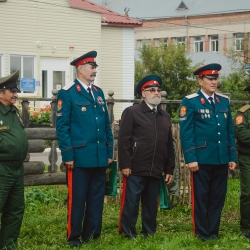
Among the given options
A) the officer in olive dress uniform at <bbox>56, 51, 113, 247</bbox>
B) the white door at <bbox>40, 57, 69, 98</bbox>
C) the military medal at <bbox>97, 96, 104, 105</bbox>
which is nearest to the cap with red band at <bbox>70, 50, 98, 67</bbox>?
the officer in olive dress uniform at <bbox>56, 51, 113, 247</bbox>

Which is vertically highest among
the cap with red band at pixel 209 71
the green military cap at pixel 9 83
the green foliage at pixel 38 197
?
the cap with red band at pixel 209 71

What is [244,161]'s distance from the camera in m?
8.52

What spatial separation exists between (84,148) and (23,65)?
21273 mm

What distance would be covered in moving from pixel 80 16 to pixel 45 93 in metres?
3.29

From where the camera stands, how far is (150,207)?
824 centimetres

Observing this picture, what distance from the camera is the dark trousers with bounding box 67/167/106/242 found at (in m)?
7.84

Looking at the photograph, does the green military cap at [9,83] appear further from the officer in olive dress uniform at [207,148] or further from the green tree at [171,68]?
the green tree at [171,68]

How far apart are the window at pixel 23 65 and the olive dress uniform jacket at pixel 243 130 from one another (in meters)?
20.4

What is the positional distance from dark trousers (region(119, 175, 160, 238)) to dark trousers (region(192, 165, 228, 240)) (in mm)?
448

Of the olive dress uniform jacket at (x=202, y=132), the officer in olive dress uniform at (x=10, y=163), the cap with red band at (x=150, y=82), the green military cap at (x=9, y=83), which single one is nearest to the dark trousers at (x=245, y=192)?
the olive dress uniform jacket at (x=202, y=132)

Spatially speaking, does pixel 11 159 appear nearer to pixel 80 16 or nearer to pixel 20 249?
pixel 20 249

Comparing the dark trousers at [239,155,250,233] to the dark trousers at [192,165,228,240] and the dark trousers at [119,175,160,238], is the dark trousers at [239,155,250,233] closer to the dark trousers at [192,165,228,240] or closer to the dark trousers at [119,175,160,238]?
the dark trousers at [192,165,228,240]

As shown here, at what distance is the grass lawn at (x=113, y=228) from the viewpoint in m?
7.80

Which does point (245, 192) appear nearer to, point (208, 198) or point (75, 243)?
point (208, 198)
